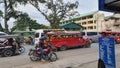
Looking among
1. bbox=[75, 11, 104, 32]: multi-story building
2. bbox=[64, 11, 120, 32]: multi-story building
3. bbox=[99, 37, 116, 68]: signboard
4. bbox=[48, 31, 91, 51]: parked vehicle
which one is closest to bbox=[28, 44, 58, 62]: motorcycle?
bbox=[48, 31, 91, 51]: parked vehicle

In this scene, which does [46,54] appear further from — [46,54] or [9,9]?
[9,9]

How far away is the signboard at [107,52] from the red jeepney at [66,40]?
14.3m

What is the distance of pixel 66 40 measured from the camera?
20.7 meters

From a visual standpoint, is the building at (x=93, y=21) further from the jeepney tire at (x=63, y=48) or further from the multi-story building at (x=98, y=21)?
the jeepney tire at (x=63, y=48)

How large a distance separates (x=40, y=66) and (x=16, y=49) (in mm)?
6144

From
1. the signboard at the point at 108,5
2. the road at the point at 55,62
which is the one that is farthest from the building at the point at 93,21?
the signboard at the point at 108,5

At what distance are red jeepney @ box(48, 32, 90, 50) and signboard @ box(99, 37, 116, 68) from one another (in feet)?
47.1

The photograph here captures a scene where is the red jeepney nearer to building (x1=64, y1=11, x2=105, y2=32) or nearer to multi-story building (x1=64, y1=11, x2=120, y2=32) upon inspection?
multi-story building (x1=64, y1=11, x2=120, y2=32)

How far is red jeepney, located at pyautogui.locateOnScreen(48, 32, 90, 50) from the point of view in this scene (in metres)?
19.8

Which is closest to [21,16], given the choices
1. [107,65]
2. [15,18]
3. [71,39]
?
[15,18]

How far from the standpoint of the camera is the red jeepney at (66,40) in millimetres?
Result: 19797

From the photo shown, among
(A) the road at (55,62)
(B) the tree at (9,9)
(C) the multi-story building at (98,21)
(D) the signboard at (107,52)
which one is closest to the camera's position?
(D) the signboard at (107,52)

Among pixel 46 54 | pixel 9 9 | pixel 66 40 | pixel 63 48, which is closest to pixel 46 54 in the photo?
pixel 46 54

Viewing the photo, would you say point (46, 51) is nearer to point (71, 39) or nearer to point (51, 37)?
point (51, 37)
